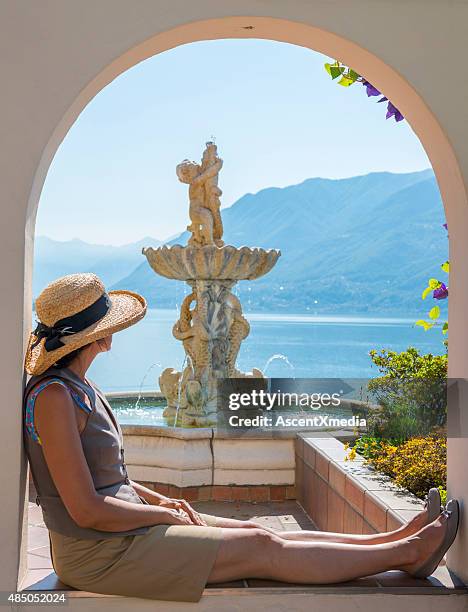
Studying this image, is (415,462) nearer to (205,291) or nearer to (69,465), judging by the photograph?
(69,465)

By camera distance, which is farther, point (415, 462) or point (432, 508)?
point (415, 462)

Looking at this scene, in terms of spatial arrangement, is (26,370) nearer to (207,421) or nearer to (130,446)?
(130,446)

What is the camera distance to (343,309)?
62750 mm

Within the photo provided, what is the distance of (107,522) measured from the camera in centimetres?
288

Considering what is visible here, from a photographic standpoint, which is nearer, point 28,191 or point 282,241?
point 28,191

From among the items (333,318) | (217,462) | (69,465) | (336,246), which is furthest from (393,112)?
(336,246)

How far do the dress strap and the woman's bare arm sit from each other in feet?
0.07

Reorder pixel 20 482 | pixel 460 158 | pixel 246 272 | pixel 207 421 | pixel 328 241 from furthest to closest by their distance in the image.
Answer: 1. pixel 328 241
2. pixel 246 272
3. pixel 207 421
4. pixel 460 158
5. pixel 20 482

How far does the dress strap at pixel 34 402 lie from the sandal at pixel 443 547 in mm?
1442

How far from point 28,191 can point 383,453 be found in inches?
126

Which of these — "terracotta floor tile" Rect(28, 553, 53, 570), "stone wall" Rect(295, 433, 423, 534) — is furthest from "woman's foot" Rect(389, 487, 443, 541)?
"terracotta floor tile" Rect(28, 553, 53, 570)

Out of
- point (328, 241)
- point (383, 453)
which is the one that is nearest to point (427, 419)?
point (383, 453)

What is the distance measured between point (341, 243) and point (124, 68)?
221 ft

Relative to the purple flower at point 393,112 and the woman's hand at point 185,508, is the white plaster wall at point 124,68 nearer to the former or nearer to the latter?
the woman's hand at point 185,508
